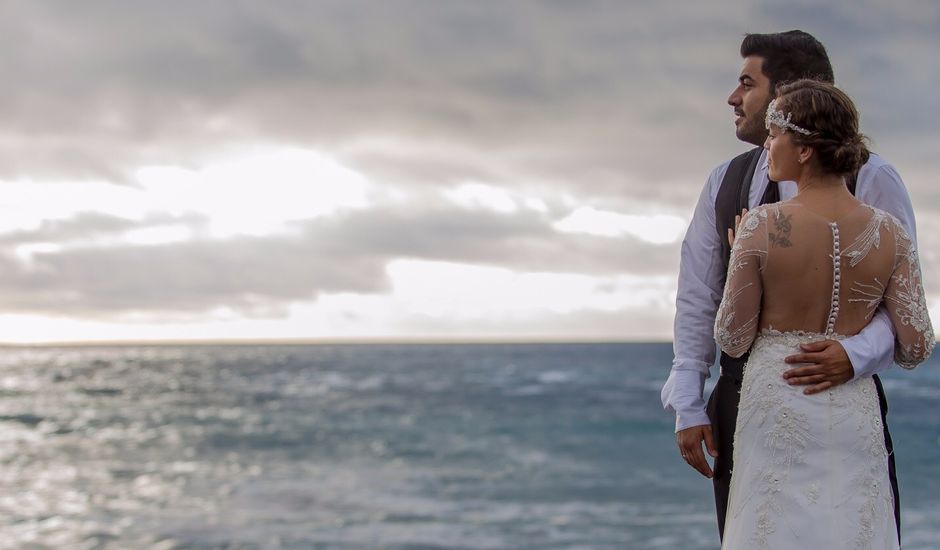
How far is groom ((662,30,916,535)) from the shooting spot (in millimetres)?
2555

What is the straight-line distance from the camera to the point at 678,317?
108 inches

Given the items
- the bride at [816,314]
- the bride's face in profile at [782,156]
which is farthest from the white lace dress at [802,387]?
the bride's face in profile at [782,156]

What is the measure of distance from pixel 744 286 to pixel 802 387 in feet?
0.92

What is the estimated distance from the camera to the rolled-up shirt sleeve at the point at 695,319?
8.64 ft

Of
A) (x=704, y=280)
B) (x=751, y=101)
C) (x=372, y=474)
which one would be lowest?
(x=372, y=474)

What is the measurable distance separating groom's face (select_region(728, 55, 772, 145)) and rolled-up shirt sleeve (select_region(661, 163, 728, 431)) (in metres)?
0.22

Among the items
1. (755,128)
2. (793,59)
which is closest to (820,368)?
(755,128)

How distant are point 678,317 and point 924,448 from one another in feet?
72.0

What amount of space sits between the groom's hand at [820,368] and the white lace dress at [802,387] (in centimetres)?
2

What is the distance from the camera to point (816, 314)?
239 centimetres

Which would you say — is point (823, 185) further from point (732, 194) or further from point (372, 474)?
point (372, 474)

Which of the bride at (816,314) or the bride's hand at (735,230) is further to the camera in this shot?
the bride's hand at (735,230)

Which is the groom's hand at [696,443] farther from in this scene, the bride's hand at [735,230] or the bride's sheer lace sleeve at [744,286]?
the bride's hand at [735,230]

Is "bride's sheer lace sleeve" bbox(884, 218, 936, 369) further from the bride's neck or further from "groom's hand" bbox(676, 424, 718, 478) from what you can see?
"groom's hand" bbox(676, 424, 718, 478)
